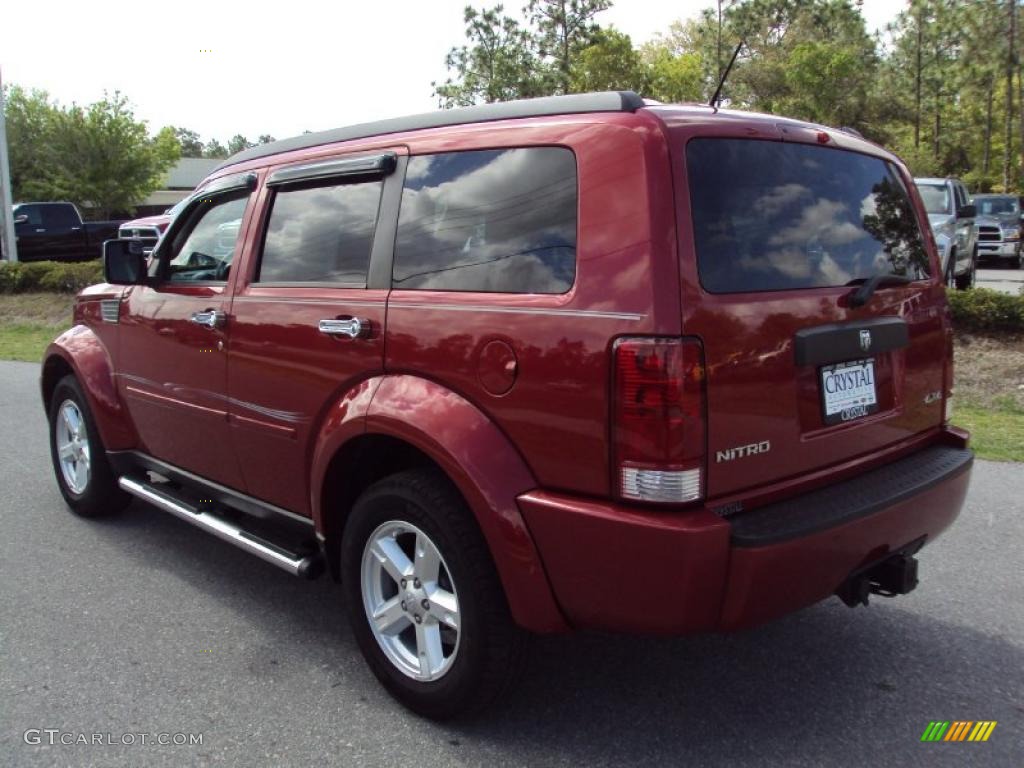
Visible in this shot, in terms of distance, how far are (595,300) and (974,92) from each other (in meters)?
41.5

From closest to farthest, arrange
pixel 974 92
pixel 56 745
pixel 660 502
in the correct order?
pixel 660 502
pixel 56 745
pixel 974 92

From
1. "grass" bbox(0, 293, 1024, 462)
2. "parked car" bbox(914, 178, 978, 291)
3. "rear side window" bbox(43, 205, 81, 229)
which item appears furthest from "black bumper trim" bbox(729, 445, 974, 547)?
"rear side window" bbox(43, 205, 81, 229)

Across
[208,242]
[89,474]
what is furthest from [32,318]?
[208,242]

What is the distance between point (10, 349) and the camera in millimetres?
13320

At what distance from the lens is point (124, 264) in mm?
4414

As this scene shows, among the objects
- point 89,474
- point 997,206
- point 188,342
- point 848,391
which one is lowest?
point 89,474

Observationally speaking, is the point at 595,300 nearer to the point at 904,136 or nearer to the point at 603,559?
the point at 603,559

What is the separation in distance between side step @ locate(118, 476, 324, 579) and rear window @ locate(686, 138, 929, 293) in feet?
6.30

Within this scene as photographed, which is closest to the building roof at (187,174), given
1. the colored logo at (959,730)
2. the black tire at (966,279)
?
the black tire at (966,279)

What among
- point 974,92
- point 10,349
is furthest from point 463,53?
point 10,349

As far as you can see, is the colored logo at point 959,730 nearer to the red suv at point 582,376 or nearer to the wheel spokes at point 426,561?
the red suv at point 582,376

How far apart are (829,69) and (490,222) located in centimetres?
3749

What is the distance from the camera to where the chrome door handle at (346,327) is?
10.3ft

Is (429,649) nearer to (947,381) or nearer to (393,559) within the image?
(393,559)
